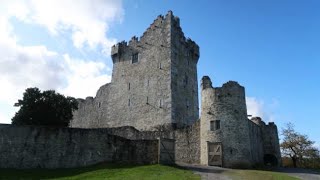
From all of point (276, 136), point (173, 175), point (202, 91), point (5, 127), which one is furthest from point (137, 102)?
point (173, 175)

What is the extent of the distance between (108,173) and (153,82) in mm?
21340

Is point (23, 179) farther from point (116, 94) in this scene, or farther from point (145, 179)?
point (116, 94)

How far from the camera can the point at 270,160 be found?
37875 millimetres

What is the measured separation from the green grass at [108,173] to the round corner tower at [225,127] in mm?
5971

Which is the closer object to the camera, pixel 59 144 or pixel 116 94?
pixel 59 144

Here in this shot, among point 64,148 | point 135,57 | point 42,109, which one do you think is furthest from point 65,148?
point 135,57

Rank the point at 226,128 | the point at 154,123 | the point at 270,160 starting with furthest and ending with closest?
1. the point at 154,123
2. the point at 270,160
3. the point at 226,128

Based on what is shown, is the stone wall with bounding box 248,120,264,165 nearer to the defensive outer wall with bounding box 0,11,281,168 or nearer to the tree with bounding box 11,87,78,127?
the defensive outer wall with bounding box 0,11,281,168

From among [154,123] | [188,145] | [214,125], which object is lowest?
[188,145]

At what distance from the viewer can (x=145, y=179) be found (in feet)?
70.5

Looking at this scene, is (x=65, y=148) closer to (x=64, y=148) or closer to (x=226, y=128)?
(x=64, y=148)

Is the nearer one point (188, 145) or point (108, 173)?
point (108, 173)

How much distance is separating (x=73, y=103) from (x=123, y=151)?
11804 millimetres

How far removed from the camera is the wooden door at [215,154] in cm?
3048
